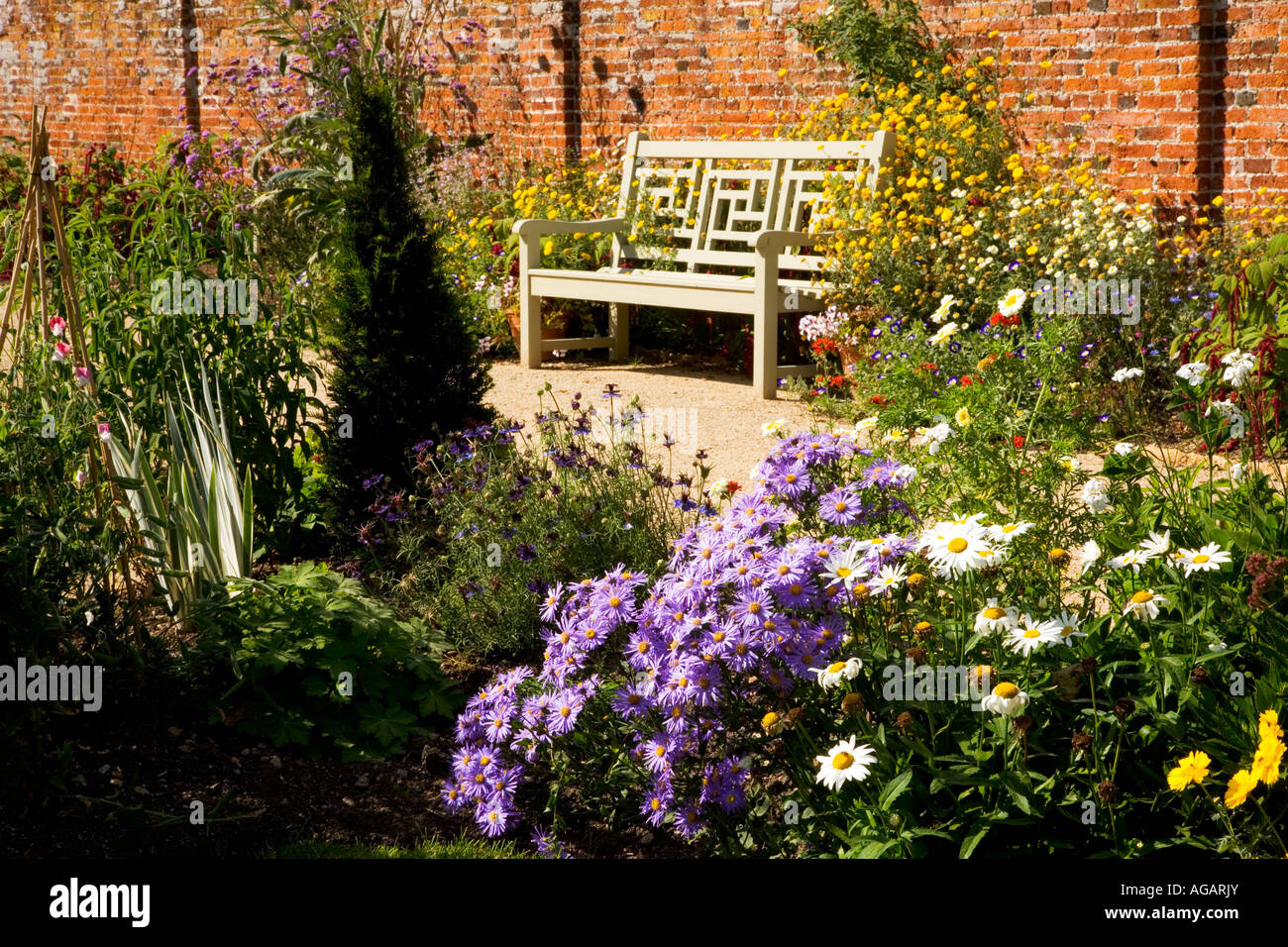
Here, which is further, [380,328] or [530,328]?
[530,328]

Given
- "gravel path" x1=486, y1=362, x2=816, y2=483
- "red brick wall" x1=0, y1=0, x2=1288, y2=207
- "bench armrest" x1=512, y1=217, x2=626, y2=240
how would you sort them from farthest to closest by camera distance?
1. "bench armrest" x1=512, y1=217, x2=626, y2=240
2. "red brick wall" x1=0, y1=0, x2=1288, y2=207
3. "gravel path" x1=486, y1=362, x2=816, y2=483

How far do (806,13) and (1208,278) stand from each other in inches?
122

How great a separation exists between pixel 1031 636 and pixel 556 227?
6.35 metres

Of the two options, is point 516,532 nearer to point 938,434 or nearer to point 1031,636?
point 938,434

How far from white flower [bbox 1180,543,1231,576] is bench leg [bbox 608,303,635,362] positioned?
6178mm

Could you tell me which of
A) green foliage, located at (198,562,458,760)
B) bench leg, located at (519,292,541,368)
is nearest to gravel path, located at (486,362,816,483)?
bench leg, located at (519,292,541,368)

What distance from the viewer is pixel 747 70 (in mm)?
8383

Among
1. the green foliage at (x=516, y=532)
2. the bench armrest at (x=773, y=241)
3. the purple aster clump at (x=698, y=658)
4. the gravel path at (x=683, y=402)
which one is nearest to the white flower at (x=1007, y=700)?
the purple aster clump at (x=698, y=658)

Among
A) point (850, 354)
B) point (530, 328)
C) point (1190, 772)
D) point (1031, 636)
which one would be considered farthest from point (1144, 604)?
point (530, 328)

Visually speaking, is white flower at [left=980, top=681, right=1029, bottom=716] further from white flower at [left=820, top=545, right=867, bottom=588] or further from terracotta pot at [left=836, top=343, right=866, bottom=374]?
terracotta pot at [left=836, top=343, right=866, bottom=374]

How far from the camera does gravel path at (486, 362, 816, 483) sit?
219 inches

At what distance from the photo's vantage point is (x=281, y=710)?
3.04m

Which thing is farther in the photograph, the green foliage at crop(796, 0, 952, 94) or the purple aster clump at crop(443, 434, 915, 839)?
the green foliage at crop(796, 0, 952, 94)
